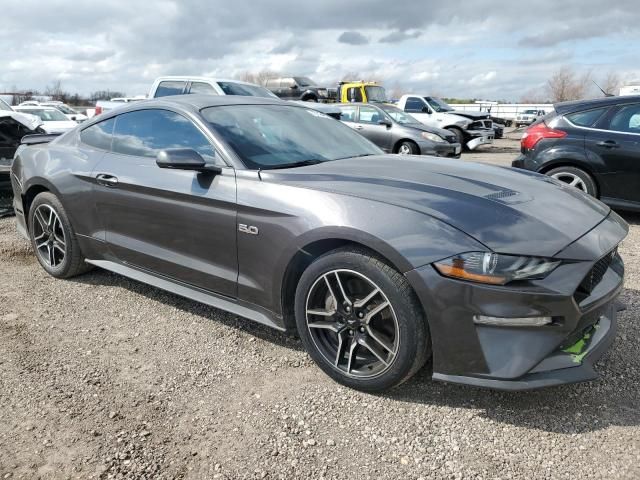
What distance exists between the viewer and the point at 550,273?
233 cm

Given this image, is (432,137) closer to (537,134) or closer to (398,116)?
(398,116)

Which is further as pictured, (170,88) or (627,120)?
(170,88)

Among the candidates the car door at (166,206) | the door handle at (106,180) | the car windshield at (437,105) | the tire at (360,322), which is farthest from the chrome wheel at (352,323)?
the car windshield at (437,105)

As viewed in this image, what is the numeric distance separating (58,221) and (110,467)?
2622 mm

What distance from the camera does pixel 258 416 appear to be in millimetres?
2596

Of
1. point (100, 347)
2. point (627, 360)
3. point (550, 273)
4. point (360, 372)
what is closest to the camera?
point (550, 273)

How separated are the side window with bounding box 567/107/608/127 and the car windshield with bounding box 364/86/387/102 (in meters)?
12.0

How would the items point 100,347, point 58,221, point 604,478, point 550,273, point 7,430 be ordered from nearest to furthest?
1. point 604,478
2. point 550,273
3. point 7,430
4. point 100,347
5. point 58,221

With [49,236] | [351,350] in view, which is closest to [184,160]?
[351,350]

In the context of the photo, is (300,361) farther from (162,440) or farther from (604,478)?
(604,478)

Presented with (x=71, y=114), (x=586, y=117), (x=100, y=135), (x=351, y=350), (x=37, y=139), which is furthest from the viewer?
(x=71, y=114)

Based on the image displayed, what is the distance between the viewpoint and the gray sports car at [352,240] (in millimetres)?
2342

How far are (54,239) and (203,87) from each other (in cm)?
641

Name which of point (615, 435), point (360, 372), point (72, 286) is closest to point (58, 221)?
point (72, 286)
